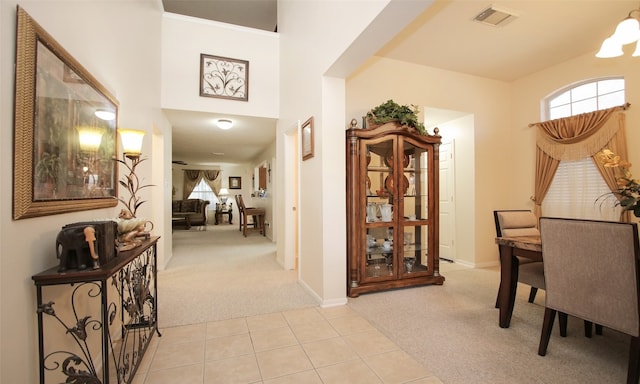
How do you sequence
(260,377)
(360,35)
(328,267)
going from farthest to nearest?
(328,267)
(360,35)
(260,377)

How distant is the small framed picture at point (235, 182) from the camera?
11398mm

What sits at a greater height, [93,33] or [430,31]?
[430,31]

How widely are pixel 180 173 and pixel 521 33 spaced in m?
10.9

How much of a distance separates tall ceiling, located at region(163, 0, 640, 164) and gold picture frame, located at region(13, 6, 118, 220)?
2.55 meters

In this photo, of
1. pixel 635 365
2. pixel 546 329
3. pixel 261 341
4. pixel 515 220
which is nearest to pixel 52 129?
pixel 261 341

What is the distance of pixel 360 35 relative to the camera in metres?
2.01

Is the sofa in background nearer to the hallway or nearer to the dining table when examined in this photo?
the hallway

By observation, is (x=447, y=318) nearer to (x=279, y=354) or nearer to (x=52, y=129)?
(x=279, y=354)

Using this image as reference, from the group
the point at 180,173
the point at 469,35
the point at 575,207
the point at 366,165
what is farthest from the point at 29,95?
the point at 180,173

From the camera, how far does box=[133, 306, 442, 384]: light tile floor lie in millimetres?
1651

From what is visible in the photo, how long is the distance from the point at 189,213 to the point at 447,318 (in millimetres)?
8381

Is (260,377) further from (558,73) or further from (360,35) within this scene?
(558,73)

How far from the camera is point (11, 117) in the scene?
1.04 meters

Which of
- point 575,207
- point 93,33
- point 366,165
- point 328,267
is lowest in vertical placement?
point 328,267
